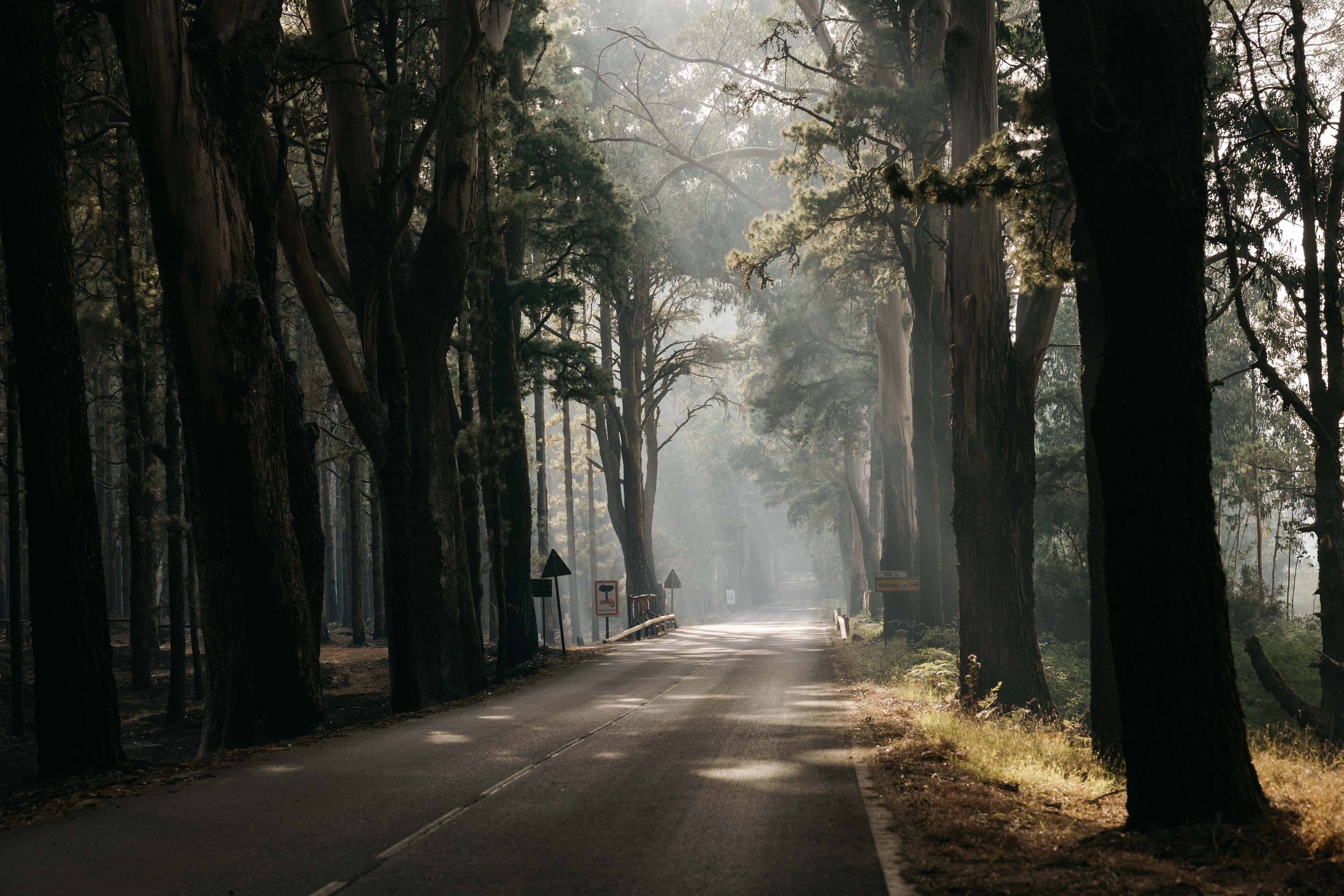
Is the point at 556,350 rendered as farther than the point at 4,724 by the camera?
Yes

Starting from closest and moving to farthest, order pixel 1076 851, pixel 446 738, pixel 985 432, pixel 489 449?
1. pixel 1076 851
2. pixel 446 738
3. pixel 985 432
4. pixel 489 449

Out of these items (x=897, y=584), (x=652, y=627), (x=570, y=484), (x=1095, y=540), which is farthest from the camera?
(x=570, y=484)

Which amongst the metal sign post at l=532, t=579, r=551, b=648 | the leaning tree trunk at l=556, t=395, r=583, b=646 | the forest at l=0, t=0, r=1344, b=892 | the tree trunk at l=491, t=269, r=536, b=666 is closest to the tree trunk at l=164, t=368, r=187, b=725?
the forest at l=0, t=0, r=1344, b=892

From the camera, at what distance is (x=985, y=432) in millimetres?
17062

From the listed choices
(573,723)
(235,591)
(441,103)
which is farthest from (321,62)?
(573,723)

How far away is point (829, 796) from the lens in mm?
8703

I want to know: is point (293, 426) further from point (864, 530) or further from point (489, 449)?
point (864, 530)

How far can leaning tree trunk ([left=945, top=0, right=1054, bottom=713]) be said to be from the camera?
1688cm

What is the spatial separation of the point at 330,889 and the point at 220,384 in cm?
858

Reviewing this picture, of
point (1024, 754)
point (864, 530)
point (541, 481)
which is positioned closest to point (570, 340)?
point (541, 481)

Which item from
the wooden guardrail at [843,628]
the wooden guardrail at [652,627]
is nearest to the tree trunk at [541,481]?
the wooden guardrail at [652,627]

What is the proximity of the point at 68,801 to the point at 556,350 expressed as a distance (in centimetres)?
2045

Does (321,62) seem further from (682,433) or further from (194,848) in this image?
(682,433)

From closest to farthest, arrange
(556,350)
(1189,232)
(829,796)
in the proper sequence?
1. (1189,232)
2. (829,796)
3. (556,350)
